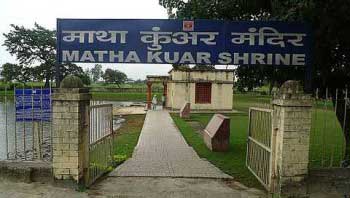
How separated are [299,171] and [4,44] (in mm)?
57658

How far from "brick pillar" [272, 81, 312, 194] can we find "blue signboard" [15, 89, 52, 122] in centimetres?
526

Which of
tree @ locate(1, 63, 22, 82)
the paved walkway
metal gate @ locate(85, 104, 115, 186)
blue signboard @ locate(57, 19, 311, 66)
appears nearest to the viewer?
metal gate @ locate(85, 104, 115, 186)

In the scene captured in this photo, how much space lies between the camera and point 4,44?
191ft

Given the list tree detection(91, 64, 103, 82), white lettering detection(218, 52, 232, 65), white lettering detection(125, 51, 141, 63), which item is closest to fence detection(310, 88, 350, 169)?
white lettering detection(218, 52, 232, 65)

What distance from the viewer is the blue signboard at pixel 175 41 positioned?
8883 mm

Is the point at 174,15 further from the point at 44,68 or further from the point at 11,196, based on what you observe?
the point at 44,68

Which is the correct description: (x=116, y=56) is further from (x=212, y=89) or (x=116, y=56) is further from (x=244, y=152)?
(x=212, y=89)

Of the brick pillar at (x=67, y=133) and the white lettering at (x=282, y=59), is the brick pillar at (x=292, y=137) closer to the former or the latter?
the white lettering at (x=282, y=59)

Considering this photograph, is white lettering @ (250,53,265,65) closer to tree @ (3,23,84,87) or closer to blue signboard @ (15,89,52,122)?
blue signboard @ (15,89,52,122)

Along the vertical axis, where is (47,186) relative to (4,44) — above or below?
below

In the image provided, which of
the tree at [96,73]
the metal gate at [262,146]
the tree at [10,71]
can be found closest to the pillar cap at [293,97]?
the metal gate at [262,146]

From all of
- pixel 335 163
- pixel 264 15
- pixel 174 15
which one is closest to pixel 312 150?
pixel 335 163

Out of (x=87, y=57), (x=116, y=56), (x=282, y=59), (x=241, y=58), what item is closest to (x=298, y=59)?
(x=282, y=59)

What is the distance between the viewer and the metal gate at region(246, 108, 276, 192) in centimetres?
775
